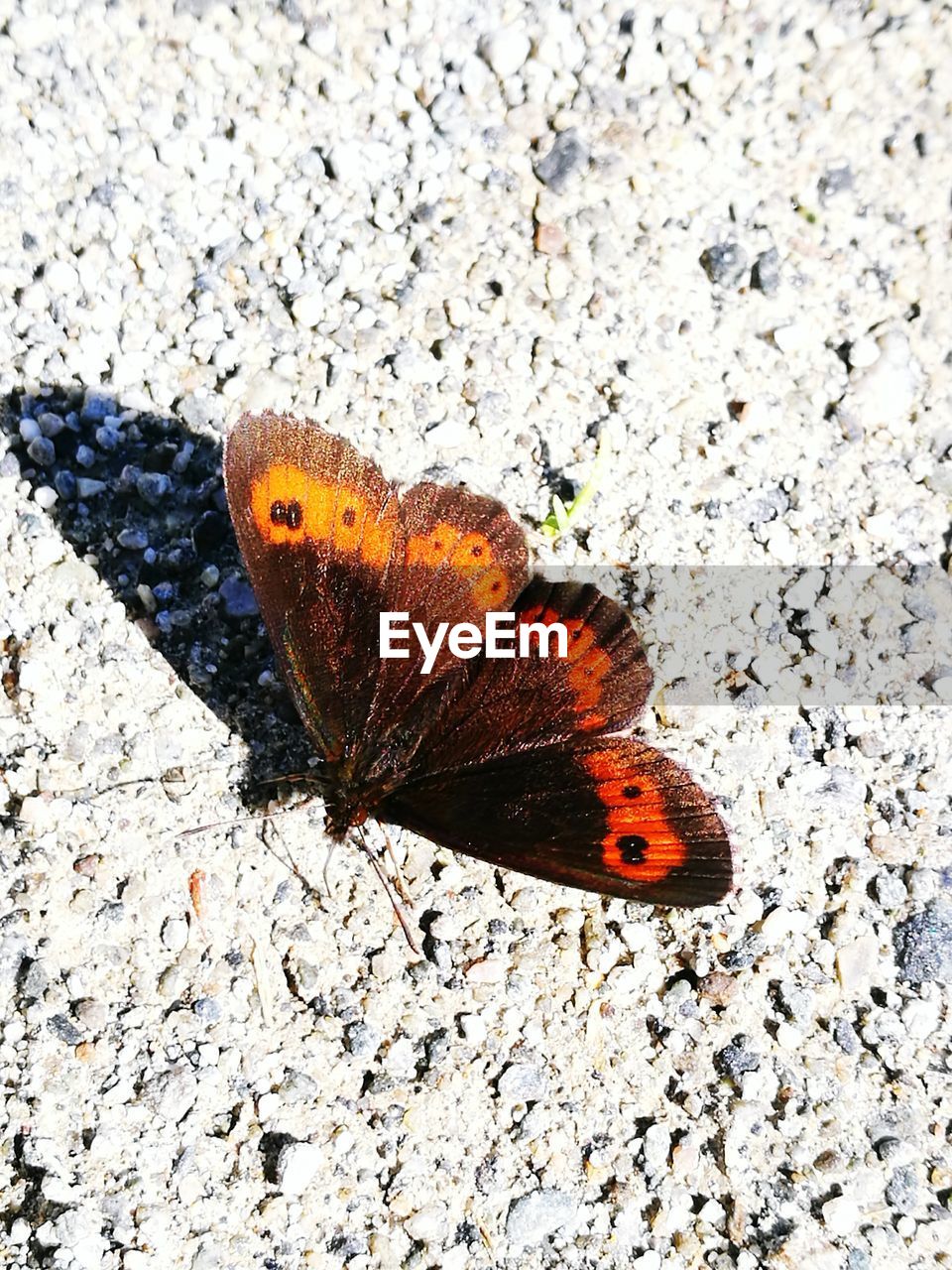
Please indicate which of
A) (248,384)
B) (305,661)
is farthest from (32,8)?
(305,661)

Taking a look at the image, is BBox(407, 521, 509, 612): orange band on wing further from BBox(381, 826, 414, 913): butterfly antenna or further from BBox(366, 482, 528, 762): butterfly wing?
BBox(381, 826, 414, 913): butterfly antenna

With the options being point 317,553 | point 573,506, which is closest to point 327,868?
point 317,553

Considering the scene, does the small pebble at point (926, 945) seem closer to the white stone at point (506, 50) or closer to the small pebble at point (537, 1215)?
the small pebble at point (537, 1215)

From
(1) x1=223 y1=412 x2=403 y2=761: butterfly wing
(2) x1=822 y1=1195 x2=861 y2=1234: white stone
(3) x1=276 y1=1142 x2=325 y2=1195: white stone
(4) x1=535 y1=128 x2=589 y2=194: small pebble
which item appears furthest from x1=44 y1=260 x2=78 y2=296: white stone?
(2) x1=822 y1=1195 x2=861 y2=1234: white stone

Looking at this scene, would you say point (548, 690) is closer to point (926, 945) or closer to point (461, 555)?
point (461, 555)

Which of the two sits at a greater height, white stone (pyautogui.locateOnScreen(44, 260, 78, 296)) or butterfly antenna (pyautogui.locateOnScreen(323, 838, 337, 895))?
white stone (pyautogui.locateOnScreen(44, 260, 78, 296))

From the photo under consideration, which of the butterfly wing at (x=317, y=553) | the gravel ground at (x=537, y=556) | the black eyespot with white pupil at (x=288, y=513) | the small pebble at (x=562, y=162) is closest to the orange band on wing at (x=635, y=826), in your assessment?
the gravel ground at (x=537, y=556)

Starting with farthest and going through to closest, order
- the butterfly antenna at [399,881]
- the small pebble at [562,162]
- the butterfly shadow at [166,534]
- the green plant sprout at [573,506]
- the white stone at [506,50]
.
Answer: the white stone at [506,50] < the small pebble at [562,162] < the green plant sprout at [573,506] < the butterfly shadow at [166,534] < the butterfly antenna at [399,881]

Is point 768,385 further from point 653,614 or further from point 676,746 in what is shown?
point 676,746
